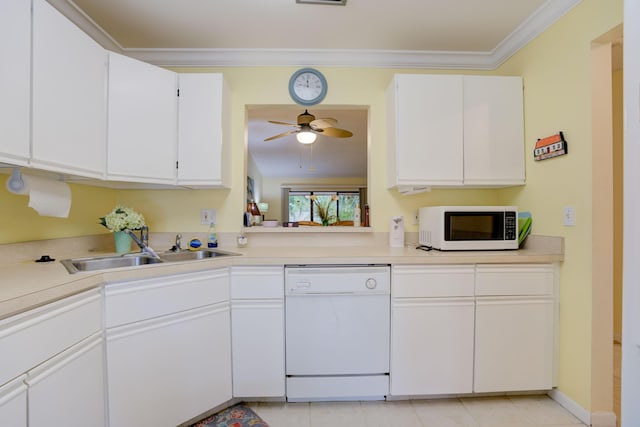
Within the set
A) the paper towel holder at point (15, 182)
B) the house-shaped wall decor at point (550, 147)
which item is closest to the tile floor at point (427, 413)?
the house-shaped wall decor at point (550, 147)

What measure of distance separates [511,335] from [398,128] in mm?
1457

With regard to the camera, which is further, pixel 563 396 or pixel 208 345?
pixel 563 396

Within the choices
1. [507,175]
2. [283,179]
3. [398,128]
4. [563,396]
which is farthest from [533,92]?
[283,179]

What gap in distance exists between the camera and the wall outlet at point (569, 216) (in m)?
1.66

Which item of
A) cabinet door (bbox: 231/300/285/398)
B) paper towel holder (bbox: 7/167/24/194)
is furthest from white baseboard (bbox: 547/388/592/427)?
paper towel holder (bbox: 7/167/24/194)

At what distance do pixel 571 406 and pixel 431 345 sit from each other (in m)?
0.84

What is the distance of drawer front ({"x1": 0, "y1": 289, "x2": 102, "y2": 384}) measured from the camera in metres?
0.89

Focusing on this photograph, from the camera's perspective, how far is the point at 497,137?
2025mm

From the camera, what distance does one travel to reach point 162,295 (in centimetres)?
144

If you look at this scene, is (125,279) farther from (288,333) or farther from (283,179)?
(283,179)

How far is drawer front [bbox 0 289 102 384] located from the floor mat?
0.81 meters

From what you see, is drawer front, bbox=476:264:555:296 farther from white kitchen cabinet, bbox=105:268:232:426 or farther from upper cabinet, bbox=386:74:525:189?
white kitchen cabinet, bbox=105:268:232:426

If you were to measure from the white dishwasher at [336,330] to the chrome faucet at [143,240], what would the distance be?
2.69ft

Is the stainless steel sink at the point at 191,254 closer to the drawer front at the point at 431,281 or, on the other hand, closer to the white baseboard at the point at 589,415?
the drawer front at the point at 431,281
